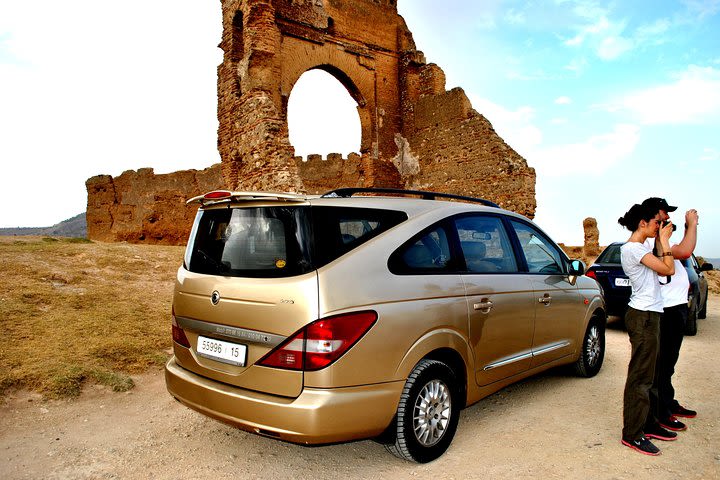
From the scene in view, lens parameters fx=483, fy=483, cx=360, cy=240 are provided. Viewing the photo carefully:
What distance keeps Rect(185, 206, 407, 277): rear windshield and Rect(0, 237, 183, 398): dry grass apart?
2499 millimetres

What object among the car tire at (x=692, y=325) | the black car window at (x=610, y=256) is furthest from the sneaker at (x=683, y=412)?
the black car window at (x=610, y=256)

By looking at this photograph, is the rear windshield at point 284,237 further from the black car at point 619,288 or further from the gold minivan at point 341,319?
the black car at point 619,288

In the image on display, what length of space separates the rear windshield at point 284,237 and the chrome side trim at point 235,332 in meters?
0.33

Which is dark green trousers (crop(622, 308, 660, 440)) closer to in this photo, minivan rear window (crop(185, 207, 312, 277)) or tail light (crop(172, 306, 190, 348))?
minivan rear window (crop(185, 207, 312, 277))

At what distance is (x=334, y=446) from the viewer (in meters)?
3.49

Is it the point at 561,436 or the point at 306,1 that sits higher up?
the point at 306,1

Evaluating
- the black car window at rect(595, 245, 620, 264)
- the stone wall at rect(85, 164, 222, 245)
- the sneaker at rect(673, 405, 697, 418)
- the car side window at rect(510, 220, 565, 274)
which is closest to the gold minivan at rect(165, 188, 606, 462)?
the car side window at rect(510, 220, 565, 274)

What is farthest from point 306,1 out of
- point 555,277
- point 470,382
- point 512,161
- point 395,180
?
point 470,382

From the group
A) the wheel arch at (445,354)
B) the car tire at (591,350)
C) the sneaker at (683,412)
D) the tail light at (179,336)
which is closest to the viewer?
the wheel arch at (445,354)

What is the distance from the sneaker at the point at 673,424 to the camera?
3693 mm

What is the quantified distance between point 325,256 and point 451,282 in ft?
3.34

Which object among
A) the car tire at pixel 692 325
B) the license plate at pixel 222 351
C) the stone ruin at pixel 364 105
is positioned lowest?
the car tire at pixel 692 325

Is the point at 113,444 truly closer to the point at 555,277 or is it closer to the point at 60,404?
the point at 60,404

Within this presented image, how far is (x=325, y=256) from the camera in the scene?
2.81 m
